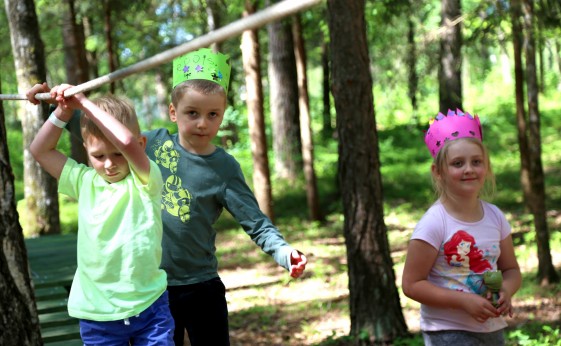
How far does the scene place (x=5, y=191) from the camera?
12.0ft

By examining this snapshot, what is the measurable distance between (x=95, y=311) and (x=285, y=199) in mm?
13840

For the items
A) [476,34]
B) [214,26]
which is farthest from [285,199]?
[476,34]

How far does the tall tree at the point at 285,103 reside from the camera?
16.8 meters

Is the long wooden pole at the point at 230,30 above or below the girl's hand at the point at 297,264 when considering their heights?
above

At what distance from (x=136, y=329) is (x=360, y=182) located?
171 inches

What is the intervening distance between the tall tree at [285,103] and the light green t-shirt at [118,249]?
46.4ft

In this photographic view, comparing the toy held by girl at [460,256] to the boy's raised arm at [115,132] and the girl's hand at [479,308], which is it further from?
the boy's raised arm at [115,132]

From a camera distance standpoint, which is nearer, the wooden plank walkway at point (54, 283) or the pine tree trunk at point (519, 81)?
the wooden plank walkway at point (54, 283)

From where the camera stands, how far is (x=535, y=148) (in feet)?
30.2

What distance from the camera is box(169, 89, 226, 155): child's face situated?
3.21 meters

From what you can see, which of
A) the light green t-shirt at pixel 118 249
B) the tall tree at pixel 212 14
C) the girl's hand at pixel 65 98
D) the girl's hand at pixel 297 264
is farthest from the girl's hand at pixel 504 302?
the tall tree at pixel 212 14

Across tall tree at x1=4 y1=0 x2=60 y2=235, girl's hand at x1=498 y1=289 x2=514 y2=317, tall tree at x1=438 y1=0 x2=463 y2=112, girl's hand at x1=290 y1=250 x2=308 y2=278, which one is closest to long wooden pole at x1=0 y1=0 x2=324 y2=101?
girl's hand at x1=290 y1=250 x2=308 y2=278

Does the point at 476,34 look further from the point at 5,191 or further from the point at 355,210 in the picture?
the point at 5,191

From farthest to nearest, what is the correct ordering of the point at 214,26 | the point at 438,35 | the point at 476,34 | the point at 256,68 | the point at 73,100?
1. the point at 214,26
2. the point at 256,68
3. the point at 438,35
4. the point at 476,34
5. the point at 73,100
